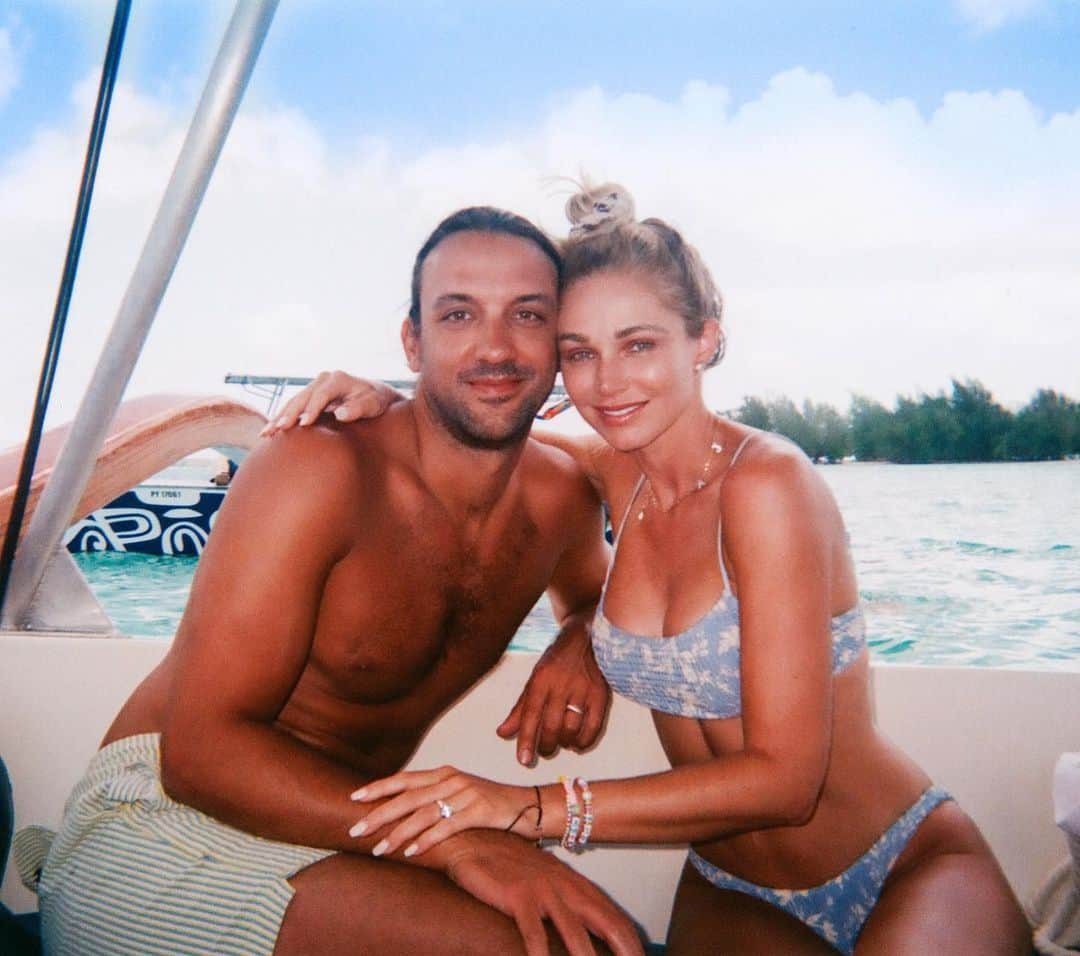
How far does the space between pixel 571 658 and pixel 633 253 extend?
72 cm

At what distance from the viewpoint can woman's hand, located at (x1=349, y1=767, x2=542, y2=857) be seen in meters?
1.02

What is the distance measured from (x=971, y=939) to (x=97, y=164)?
184 cm

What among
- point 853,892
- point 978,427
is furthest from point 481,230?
point 978,427

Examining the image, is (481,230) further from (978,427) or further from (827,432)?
(978,427)

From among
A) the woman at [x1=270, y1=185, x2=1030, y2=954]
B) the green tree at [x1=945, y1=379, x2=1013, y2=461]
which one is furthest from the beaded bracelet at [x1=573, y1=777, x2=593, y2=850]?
the green tree at [x1=945, y1=379, x2=1013, y2=461]

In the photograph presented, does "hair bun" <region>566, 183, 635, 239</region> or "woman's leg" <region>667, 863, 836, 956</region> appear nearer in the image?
"woman's leg" <region>667, 863, 836, 956</region>

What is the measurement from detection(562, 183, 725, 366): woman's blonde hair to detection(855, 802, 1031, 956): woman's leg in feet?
2.72

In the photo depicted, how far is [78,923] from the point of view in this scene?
3.60 feet

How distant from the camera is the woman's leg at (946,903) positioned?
105cm

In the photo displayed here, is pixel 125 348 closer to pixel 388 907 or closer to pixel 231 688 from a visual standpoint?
pixel 231 688

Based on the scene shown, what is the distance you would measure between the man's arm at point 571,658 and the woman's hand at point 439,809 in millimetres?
328

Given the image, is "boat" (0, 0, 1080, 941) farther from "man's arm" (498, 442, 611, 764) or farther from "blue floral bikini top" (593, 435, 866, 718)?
"blue floral bikini top" (593, 435, 866, 718)

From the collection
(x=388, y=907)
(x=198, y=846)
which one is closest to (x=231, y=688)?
(x=198, y=846)

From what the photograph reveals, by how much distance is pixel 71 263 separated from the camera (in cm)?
152
